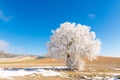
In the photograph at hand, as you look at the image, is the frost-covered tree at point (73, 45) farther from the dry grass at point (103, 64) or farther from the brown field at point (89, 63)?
the brown field at point (89, 63)

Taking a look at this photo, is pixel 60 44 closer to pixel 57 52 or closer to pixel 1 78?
pixel 57 52

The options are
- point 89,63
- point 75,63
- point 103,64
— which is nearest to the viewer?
point 75,63

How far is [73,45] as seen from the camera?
5206 cm

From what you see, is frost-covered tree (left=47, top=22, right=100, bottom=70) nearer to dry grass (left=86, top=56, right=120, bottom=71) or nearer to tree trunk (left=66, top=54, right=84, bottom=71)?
tree trunk (left=66, top=54, right=84, bottom=71)

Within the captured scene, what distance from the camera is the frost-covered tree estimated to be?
52.1 metres

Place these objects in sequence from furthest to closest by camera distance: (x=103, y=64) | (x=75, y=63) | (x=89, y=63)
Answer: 1. (x=89, y=63)
2. (x=103, y=64)
3. (x=75, y=63)

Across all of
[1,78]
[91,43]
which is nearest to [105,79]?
[1,78]

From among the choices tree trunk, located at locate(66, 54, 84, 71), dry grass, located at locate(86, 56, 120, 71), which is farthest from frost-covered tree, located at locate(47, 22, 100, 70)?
dry grass, located at locate(86, 56, 120, 71)

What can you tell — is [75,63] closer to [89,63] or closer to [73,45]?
[73,45]

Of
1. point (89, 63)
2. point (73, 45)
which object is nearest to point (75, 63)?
point (73, 45)

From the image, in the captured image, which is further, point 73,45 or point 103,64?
point 103,64

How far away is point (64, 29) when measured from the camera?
53.8 metres

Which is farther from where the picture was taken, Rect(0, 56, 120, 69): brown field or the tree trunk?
Rect(0, 56, 120, 69): brown field

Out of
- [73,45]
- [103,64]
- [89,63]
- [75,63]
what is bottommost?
[75,63]
